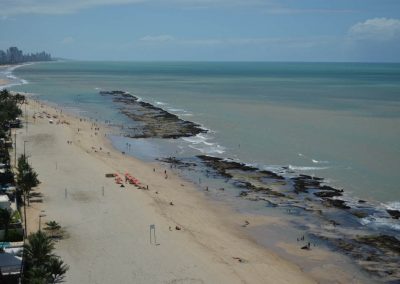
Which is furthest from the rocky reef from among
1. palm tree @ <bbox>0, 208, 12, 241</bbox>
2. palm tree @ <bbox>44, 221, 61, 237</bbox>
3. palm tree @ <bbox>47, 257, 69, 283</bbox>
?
palm tree @ <bbox>0, 208, 12, 241</bbox>

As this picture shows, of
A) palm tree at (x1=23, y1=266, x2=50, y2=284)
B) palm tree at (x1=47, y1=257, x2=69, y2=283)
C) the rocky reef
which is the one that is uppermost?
palm tree at (x1=23, y1=266, x2=50, y2=284)

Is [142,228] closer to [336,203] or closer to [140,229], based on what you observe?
[140,229]

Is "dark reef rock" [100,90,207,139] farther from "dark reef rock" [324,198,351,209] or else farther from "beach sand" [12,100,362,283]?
"dark reef rock" [324,198,351,209]

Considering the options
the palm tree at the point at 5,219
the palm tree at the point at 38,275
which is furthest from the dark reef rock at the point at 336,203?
the palm tree at the point at 38,275

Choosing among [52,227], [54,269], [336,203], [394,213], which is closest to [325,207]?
[336,203]

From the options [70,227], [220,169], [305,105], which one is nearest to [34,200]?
[70,227]

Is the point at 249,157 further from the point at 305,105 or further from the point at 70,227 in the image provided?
the point at 305,105

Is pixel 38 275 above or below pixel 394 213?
above
